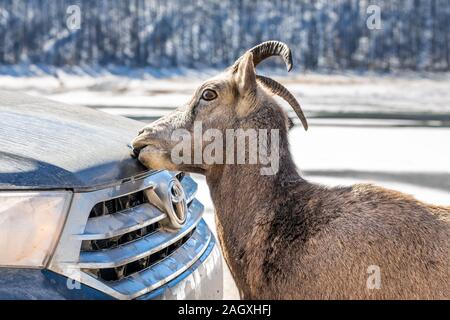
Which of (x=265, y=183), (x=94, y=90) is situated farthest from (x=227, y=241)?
(x=94, y=90)

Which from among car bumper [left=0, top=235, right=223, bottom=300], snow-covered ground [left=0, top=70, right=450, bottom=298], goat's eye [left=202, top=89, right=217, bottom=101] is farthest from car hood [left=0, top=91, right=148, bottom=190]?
snow-covered ground [left=0, top=70, right=450, bottom=298]

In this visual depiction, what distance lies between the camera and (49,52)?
41.3m

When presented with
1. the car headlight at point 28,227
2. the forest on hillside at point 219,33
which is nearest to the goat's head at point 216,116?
the car headlight at point 28,227

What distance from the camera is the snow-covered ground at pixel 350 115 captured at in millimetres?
11691

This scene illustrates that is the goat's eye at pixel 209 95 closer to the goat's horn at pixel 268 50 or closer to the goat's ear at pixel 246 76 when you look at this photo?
the goat's ear at pixel 246 76

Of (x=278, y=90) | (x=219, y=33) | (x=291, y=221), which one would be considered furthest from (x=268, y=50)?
(x=219, y=33)

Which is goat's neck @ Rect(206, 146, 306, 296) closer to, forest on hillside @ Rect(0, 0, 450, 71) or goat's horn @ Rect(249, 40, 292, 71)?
goat's horn @ Rect(249, 40, 292, 71)

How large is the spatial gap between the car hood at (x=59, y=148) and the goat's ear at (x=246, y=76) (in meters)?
0.66

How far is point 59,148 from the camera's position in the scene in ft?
12.8

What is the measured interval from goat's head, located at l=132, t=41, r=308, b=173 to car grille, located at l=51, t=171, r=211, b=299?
16 centimetres

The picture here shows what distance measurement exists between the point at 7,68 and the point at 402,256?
1378 inches

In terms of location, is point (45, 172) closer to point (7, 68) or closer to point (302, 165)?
point (302, 165)

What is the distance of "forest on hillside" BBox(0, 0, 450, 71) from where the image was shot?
1607 inches

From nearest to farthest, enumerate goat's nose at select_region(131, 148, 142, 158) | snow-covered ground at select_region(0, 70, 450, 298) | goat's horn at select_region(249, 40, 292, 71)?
1. goat's nose at select_region(131, 148, 142, 158)
2. goat's horn at select_region(249, 40, 292, 71)
3. snow-covered ground at select_region(0, 70, 450, 298)
